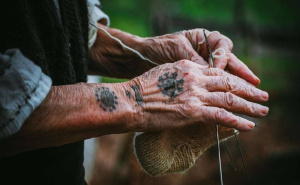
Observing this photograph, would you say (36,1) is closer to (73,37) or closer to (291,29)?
(73,37)

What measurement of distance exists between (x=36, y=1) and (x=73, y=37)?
0.28 metres

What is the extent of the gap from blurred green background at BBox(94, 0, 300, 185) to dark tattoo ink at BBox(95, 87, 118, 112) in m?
3.46

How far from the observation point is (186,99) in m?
1.22

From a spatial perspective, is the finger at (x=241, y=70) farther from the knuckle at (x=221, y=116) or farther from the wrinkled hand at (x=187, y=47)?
the knuckle at (x=221, y=116)

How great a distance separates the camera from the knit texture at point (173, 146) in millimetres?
1430

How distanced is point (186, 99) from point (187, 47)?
0.55m

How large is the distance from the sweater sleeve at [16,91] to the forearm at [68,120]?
0.20 feet

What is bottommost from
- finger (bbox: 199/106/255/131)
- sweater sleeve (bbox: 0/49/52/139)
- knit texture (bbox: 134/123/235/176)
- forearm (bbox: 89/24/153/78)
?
knit texture (bbox: 134/123/235/176)

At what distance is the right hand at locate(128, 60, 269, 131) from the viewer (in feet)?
3.98

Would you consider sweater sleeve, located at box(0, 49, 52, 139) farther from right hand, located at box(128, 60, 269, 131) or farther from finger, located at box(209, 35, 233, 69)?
finger, located at box(209, 35, 233, 69)

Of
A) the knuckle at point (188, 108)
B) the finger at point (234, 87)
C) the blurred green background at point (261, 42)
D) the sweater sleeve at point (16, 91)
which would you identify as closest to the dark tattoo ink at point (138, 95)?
the knuckle at point (188, 108)

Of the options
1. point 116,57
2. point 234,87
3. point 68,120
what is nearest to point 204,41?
point 234,87

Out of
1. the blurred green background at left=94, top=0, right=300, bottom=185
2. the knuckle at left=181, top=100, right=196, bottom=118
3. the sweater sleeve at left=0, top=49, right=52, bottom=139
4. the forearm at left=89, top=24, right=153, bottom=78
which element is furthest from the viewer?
the blurred green background at left=94, top=0, right=300, bottom=185

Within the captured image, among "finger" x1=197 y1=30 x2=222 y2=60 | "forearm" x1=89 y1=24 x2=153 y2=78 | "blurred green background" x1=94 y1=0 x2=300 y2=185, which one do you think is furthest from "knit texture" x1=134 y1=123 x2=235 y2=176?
"blurred green background" x1=94 y1=0 x2=300 y2=185
